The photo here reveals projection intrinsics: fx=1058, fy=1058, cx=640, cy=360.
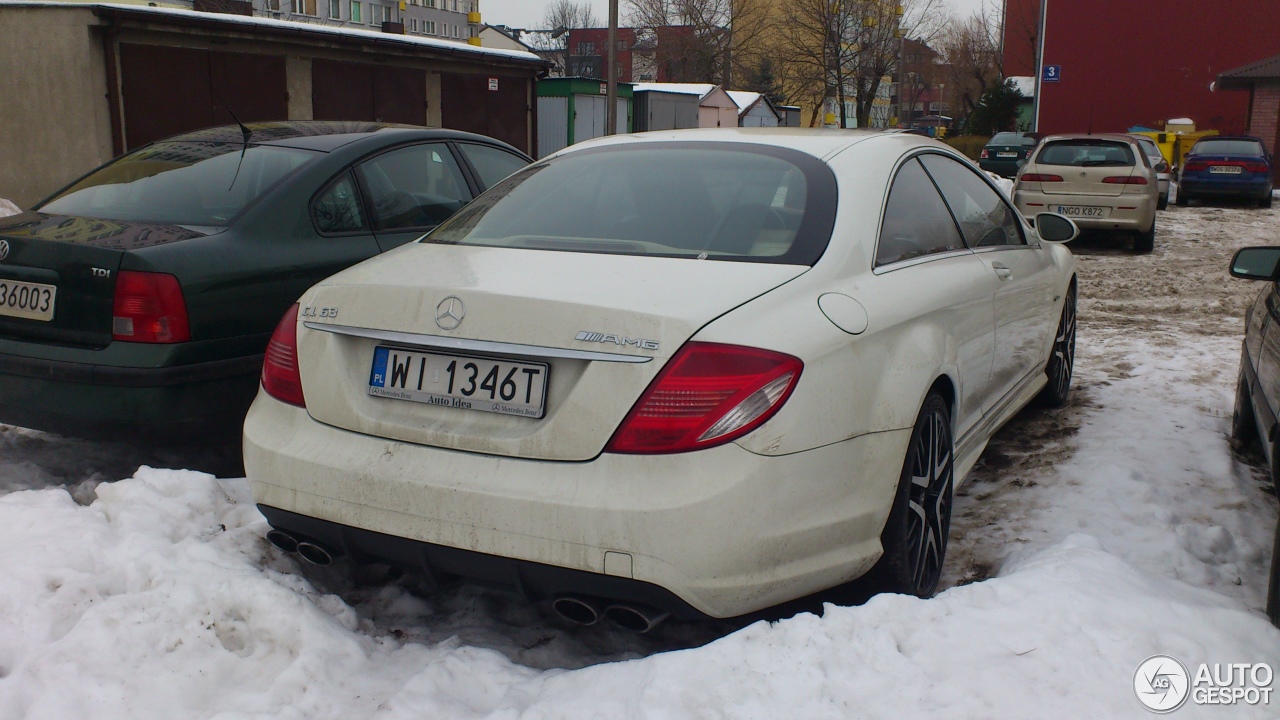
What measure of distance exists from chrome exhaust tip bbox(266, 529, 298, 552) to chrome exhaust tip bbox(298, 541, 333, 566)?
0.02 meters

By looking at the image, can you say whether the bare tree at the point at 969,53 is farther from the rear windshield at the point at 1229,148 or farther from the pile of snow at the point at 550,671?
the pile of snow at the point at 550,671

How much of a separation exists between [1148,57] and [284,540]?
132ft

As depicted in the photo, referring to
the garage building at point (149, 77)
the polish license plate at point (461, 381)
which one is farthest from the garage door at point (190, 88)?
the polish license plate at point (461, 381)

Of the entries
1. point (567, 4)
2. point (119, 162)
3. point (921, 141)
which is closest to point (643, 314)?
point (921, 141)

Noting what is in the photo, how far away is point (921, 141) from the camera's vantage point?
13.0ft

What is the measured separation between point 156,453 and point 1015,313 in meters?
3.63

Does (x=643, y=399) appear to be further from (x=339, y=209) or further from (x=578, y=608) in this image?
(x=339, y=209)

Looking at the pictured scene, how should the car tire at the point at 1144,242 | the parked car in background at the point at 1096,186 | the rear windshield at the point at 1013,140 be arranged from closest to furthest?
1. the parked car in background at the point at 1096,186
2. the car tire at the point at 1144,242
3. the rear windshield at the point at 1013,140

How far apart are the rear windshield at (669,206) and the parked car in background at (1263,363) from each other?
1.49 metres

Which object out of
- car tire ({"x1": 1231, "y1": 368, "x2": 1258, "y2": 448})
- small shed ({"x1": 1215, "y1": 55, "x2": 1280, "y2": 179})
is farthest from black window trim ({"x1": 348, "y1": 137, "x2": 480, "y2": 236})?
small shed ({"x1": 1215, "y1": 55, "x2": 1280, "y2": 179})

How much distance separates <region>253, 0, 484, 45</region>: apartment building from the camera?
68.8 m

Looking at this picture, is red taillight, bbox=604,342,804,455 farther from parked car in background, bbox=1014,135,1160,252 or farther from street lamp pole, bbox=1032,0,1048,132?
street lamp pole, bbox=1032,0,1048,132

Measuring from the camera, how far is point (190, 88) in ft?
46.2

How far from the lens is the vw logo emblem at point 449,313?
258 centimetres
